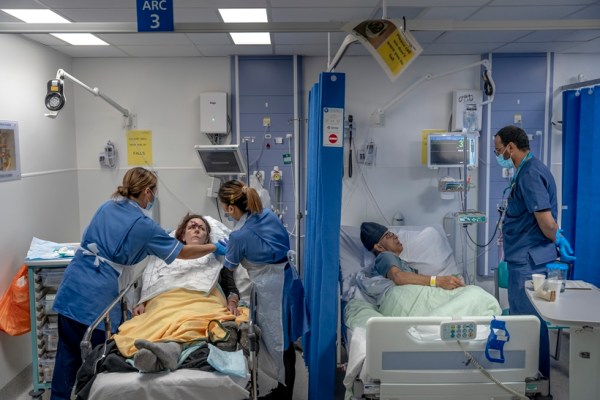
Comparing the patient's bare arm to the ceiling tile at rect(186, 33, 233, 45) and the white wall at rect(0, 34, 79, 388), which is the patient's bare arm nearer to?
the ceiling tile at rect(186, 33, 233, 45)

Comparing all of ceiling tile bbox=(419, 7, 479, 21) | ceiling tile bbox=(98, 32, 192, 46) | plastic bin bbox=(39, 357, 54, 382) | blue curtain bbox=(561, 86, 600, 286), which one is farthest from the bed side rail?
blue curtain bbox=(561, 86, 600, 286)

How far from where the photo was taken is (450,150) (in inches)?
180

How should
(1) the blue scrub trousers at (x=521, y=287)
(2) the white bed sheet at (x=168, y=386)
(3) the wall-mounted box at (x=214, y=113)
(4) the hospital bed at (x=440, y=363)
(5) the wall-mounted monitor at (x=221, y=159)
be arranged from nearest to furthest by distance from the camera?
(2) the white bed sheet at (x=168, y=386) < (4) the hospital bed at (x=440, y=363) < (1) the blue scrub trousers at (x=521, y=287) < (5) the wall-mounted monitor at (x=221, y=159) < (3) the wall-mounted box at (x=214, y=113)

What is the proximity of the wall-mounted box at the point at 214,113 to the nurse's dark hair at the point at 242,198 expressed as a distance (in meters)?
1.78

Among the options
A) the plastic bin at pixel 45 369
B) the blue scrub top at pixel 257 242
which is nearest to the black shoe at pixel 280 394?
the blue scrub top at pixel 257 242

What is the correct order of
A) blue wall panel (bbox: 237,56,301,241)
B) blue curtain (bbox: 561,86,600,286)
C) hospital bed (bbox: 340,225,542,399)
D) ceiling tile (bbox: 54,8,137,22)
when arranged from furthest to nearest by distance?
1. blue wall panel (bbox: 237,56,301,241)
2. blue curtain (bbox: 561,86,600,286)
3. ceiling tile (bbox: 54,8,137,22)
4. hospital bed (bbox: 340,225,542,399)

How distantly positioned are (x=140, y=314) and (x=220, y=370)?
0.95 metres

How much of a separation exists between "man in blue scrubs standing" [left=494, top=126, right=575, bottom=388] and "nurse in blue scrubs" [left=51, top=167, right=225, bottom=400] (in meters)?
1.96

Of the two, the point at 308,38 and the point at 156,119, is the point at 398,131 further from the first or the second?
the point at 156,119

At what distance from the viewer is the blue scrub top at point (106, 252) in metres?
2.72

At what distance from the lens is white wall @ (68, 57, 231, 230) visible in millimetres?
4801

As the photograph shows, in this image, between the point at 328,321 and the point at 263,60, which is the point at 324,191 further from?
the point at 263,60

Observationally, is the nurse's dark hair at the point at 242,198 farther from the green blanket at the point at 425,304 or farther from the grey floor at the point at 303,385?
the grey floor at the point at 303,385

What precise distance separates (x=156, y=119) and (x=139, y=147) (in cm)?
31
